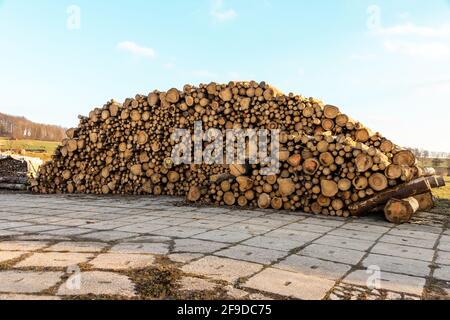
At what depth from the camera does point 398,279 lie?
360 cm

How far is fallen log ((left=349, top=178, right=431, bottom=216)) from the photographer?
7066 mm

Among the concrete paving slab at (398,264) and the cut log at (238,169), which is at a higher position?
the cut log at (238,169)

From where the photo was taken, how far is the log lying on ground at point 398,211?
6.83 metres

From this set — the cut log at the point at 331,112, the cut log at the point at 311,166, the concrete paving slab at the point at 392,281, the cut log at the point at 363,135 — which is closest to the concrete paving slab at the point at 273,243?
the concrete paving slab at the point at 392,281

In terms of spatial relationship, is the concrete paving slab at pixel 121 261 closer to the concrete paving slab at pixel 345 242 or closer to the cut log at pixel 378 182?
the concrete paving slab at pixel 345 242

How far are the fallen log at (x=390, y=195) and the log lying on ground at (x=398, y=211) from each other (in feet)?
0.64

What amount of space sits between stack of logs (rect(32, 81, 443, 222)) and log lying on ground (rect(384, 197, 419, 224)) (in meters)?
0.02

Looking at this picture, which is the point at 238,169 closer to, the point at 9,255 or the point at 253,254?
the point at 253,254

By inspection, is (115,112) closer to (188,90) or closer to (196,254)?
(188,90)

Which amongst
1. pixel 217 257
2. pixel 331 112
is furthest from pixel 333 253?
pixel 331 112

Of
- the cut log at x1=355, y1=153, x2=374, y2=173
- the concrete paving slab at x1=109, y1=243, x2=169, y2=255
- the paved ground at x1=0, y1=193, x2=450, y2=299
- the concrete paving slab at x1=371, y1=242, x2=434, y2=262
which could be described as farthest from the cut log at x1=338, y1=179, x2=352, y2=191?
the concrete paving slab at x1=109, y1=243, x2=169, y2=255

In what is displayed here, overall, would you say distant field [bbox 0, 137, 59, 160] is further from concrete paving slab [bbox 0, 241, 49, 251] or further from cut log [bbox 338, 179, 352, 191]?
concrete paving slab [bbox 0, 241, 49, 251]

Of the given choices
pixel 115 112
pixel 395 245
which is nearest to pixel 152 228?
pixel 395 245
